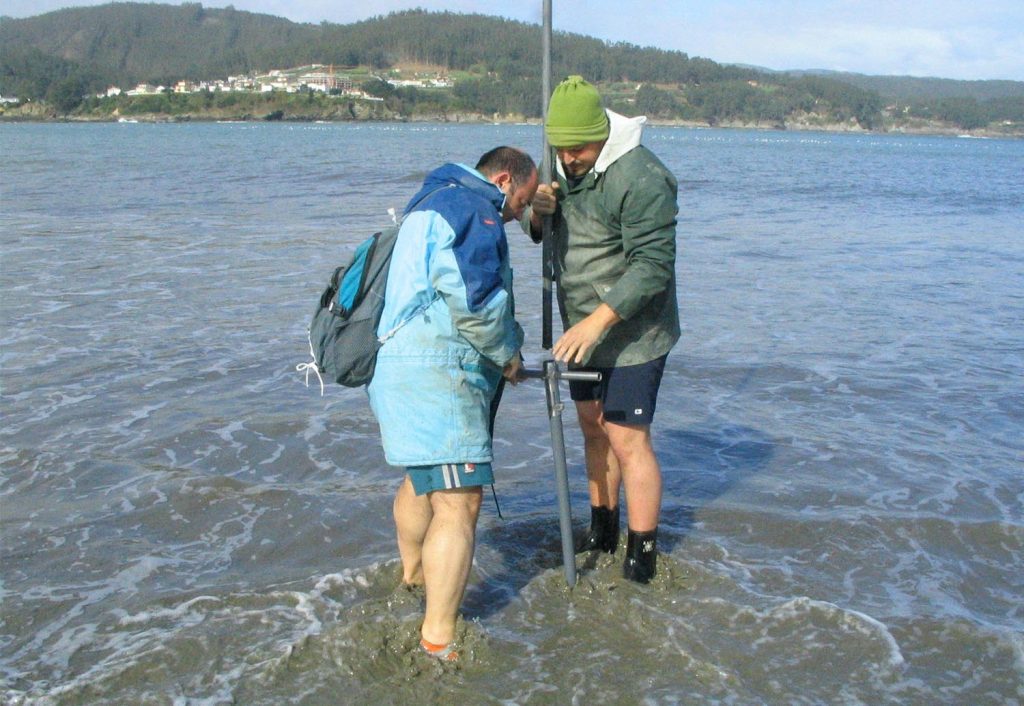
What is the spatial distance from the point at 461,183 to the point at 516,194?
1.10 feet

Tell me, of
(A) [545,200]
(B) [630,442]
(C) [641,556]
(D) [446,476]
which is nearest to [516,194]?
(A) [545,200]

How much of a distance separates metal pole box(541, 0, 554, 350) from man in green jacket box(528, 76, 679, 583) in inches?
2.8

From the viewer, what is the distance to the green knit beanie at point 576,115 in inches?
161

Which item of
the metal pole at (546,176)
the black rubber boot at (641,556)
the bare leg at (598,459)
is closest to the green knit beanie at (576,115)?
the metal pole at (546,176)

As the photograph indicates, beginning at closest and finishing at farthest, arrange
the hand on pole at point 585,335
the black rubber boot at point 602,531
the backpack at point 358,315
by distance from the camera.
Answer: the backpack at point 358,315, the hand on pole at point 585,335, the black rubber boot at point 602,531

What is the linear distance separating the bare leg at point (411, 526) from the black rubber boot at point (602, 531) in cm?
94

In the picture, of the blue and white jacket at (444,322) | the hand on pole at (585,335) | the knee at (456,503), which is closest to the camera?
the blue and white jacket at (444,322)

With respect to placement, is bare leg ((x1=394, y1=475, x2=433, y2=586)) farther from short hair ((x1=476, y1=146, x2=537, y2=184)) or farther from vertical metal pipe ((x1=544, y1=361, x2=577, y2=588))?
short hair ((x1=476, y1=146, x2=537, y2=184))

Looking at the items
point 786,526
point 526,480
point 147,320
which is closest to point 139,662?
point 526,480

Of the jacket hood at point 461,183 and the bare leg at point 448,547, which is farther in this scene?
the bare leg at point 448,547

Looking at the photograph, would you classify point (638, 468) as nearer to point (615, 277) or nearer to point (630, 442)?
point (630, 442)

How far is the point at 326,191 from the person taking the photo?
27.2 meters

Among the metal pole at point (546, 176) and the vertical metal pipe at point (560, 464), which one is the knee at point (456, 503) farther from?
the metal pole at point (546, 176)

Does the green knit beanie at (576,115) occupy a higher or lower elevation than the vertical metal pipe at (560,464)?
higher
